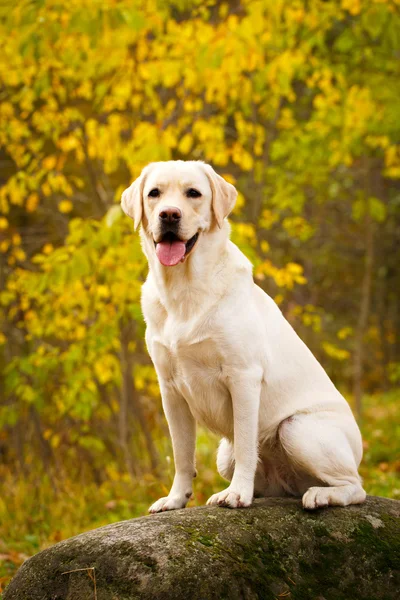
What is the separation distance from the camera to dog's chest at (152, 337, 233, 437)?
3391 mm

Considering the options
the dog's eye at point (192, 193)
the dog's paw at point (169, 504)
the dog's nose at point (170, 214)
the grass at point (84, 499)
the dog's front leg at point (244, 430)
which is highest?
the dog's eye at point (192, 193)

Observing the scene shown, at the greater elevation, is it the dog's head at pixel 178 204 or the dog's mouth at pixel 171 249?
the dog's head at pixel 178 204

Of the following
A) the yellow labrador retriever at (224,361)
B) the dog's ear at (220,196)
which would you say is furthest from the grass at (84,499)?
the dog's ear at (220,196)

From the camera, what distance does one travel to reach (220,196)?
3.52 metres

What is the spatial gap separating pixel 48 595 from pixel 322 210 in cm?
1120

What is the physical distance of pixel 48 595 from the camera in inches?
117

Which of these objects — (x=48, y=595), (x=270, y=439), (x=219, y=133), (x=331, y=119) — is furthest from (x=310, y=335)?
(x=48, y=595)

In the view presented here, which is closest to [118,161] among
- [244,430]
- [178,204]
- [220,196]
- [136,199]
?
[136,199]

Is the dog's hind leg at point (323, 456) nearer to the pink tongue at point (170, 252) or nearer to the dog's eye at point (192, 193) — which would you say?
the pink tongue at point (170, 252)

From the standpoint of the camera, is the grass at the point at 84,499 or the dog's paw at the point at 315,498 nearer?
the dog's paw at the point at 315,498

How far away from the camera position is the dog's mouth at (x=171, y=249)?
3.38m

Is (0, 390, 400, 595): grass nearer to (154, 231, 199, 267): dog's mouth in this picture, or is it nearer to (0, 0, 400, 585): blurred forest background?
(0, 0, 400, 585): blurred forest background

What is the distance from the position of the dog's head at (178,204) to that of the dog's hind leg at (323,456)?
99cm

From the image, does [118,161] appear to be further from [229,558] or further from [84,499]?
[229,558]
